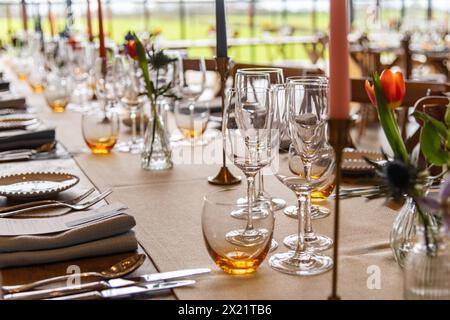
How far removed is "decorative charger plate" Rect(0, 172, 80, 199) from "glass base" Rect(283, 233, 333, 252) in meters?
0.58

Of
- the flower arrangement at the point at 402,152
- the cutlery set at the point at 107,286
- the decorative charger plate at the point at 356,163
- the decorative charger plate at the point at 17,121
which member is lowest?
the cutlery set at the point at 107,286

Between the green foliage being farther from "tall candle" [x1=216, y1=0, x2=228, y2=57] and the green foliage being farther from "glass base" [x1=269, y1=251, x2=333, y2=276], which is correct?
"tall candle" [x1=216, y1=0, x2=228, y2=57]

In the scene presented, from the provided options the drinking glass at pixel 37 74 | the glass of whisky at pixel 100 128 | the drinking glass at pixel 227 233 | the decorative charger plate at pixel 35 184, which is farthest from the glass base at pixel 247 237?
the drinking glass at pixel 37 74

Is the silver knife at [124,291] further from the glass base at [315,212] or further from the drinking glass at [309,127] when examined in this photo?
the glass base at [315,212]

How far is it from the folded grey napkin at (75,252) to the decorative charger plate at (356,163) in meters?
0.68

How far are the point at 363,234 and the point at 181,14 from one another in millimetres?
10410

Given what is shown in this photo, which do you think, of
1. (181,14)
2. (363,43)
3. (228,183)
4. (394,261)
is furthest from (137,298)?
(181,14)

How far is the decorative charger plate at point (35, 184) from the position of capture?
1.55 meters

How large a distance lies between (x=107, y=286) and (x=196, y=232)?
0.33 metres

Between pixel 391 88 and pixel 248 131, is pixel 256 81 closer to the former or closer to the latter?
pixel 248 131

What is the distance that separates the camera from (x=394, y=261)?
1.16 m

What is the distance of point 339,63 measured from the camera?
2.83 feet

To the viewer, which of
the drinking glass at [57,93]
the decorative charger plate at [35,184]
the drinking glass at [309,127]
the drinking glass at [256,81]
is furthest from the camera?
the drinking glass at [57,93]

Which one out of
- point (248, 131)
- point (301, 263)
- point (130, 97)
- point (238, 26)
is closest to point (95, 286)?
point (301, 263)
